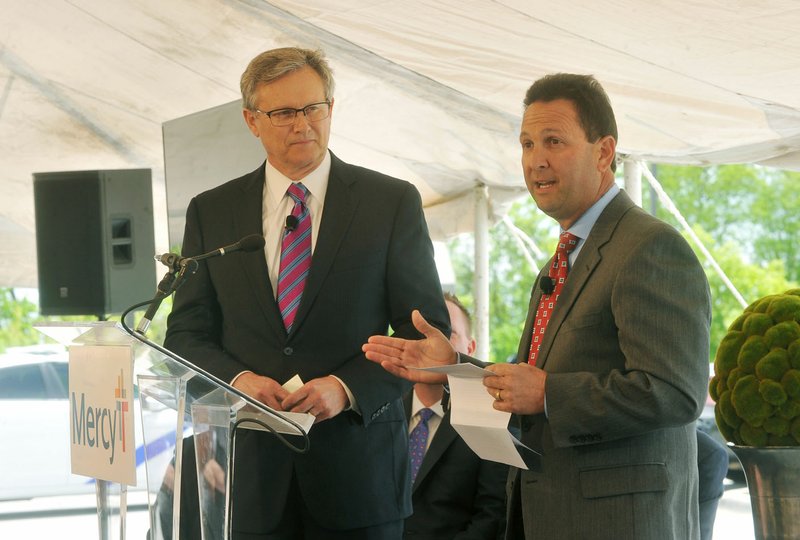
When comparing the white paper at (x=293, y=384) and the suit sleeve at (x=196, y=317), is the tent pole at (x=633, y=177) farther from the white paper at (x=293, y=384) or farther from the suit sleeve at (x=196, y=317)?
the white paper at (x=293, y=384)

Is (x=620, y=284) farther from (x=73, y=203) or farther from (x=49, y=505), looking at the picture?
(x=49, y=505)

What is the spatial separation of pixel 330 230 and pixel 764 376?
43.4 inches

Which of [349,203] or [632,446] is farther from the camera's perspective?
[349,203]

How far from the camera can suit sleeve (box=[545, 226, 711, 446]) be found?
6.37 ft

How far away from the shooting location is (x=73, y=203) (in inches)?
217

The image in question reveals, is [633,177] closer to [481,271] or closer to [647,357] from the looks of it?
[481,271]

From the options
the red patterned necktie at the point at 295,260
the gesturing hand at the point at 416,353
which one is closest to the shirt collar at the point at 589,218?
the gesturing hand at the point at 416,353

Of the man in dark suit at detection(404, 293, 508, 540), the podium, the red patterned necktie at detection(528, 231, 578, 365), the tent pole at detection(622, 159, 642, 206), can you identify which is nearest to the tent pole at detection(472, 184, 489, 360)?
the tent pole at detection(622, 159, 642, 206)

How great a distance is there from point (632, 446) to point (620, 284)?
0.34 metres

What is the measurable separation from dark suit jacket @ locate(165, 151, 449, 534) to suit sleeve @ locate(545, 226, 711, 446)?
577 mm

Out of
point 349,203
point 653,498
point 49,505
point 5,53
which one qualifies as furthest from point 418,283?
point 49,505

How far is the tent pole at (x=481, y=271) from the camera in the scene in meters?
6.95

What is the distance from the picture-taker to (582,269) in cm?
213

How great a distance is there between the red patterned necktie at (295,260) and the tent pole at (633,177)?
2.89 m
